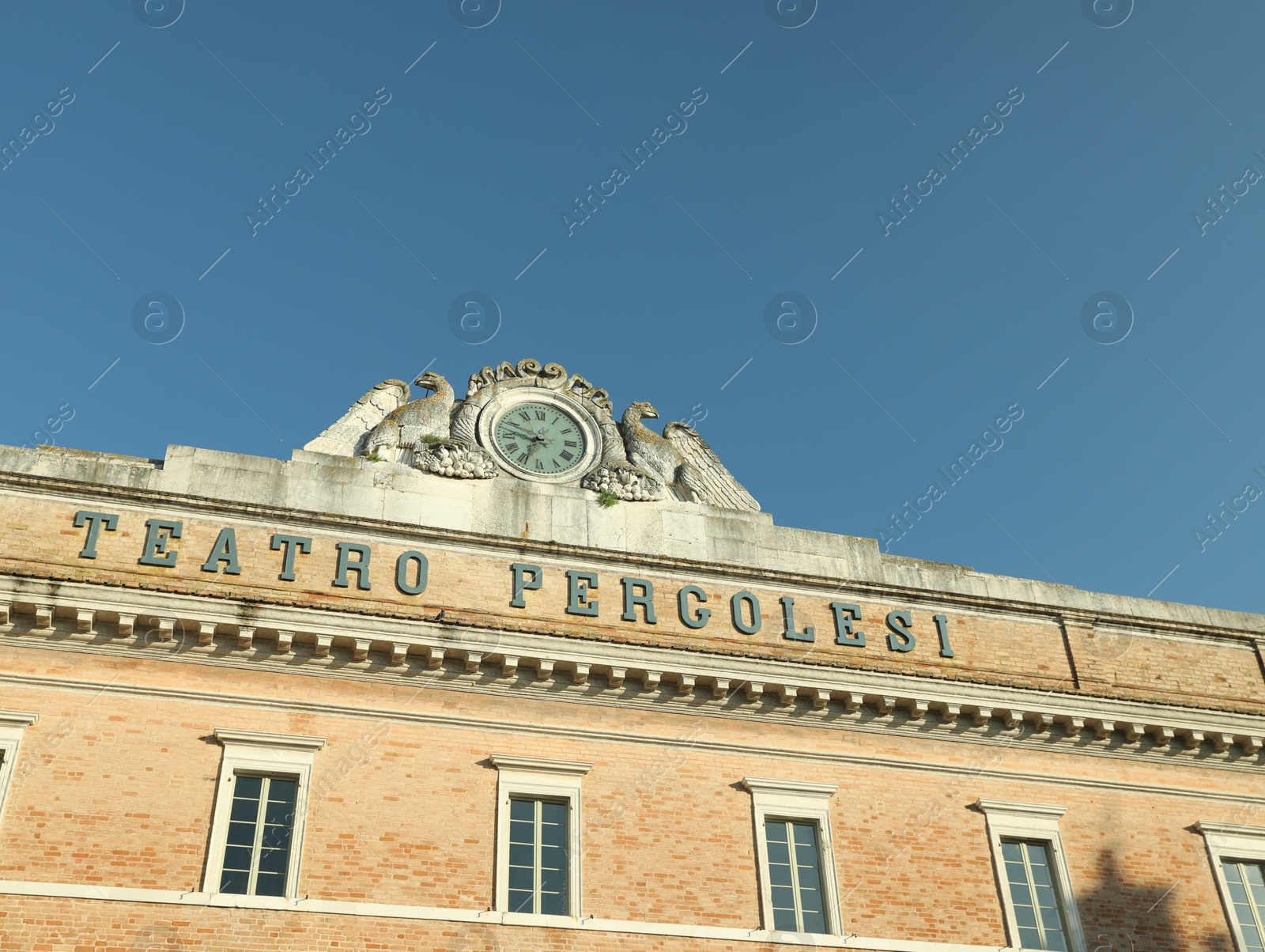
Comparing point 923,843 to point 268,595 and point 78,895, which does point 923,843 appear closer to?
point 268,595

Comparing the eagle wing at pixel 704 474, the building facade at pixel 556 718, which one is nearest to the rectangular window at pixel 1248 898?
the building facade at pixel 556 718

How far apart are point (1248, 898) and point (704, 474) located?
1110cm

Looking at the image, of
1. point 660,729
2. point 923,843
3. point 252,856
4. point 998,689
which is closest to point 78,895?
point 252,856

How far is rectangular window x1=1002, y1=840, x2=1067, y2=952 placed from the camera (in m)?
19.5

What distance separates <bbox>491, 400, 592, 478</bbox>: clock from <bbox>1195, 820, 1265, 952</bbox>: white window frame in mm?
11823

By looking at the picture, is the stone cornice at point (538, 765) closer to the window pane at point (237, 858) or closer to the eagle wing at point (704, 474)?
the window pane at point (237, 858)

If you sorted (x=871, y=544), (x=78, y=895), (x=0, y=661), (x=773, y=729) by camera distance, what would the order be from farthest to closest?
(x=871, y=544) < (x=773, y=729) < (x=0, y=661) < (x=78, y=895)

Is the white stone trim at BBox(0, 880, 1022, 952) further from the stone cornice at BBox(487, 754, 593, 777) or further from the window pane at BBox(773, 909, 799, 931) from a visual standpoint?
the stone cornice at BBox(487, 754, 593, 777)

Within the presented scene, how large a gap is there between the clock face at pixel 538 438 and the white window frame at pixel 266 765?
251 inches

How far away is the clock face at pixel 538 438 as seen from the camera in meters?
22.7

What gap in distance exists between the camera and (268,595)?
19594mm

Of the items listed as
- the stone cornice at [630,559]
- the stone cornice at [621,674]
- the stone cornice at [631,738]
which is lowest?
the stone cornice at [631,738]

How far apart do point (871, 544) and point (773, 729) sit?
15.0 feet

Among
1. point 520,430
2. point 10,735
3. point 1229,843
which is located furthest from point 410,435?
point 1229,843
